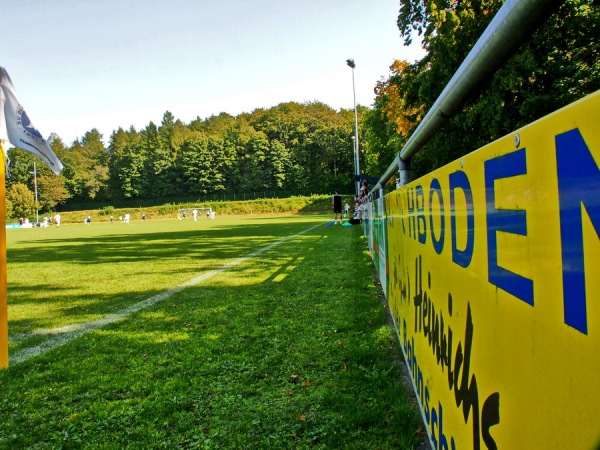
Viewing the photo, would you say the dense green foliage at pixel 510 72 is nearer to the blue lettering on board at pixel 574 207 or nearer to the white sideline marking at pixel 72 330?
the white sideline marking at pixel 72 330

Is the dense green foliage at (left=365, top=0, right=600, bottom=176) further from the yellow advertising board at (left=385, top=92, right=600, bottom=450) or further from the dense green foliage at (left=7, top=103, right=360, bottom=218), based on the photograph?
the dense green foliage at (left=7, top=103, right=360, bottom=218)

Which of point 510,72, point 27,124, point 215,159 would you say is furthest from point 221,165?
point 27,124

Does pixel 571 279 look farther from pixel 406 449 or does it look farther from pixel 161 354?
pixel 161 354

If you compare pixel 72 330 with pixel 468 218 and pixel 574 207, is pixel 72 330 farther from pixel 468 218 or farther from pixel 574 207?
pixel 574 207

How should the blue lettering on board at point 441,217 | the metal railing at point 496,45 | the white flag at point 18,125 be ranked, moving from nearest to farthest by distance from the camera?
the metal railing at point 496,45 → the blue lettering on board at point 441,217 → the white flag at point 18,125

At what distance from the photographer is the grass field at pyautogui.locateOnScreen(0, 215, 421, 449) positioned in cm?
258

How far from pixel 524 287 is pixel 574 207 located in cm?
23

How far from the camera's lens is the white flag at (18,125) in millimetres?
3908

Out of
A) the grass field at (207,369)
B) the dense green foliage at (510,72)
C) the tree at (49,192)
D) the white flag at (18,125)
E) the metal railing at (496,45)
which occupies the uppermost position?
the tree at (49,192)

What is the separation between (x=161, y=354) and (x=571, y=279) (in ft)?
12.9

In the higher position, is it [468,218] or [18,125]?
[18,125]

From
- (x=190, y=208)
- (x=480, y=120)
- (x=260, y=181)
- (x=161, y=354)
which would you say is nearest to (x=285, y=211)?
(x=190, y=208)

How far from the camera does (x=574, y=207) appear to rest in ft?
1.93

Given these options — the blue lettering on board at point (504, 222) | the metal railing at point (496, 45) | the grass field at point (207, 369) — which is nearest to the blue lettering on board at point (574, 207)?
the blue lettering on board at point (504, 222)
